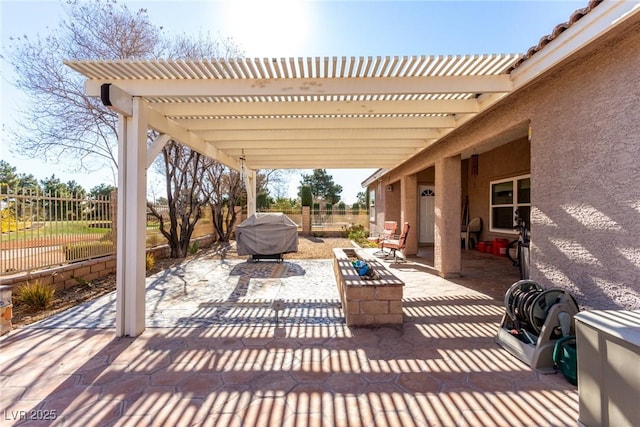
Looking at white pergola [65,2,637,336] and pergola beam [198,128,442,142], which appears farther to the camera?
pergola beam [198,128,442,142]

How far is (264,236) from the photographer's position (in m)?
8.79

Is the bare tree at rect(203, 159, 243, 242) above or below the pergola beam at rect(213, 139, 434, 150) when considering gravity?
below

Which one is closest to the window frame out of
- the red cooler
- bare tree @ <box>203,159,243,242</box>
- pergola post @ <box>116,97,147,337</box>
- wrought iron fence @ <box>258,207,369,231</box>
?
the red cooler

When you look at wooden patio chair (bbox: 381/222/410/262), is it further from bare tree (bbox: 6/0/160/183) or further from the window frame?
bare tree (bbox: 6/0/160/183)

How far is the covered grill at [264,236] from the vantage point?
8.72 meters

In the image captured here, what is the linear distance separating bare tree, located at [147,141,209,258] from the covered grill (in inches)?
105

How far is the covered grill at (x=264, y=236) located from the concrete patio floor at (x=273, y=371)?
153 inches

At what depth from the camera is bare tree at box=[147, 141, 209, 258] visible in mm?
9633

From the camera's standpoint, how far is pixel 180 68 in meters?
3.44

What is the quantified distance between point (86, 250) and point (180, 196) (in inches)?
152

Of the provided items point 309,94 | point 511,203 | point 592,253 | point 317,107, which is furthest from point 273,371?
point 511,203

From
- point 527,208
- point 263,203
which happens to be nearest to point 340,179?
point 263,203

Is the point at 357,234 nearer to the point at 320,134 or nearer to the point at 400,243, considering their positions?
the point at 400,243

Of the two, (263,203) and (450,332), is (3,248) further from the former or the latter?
(263,203)
